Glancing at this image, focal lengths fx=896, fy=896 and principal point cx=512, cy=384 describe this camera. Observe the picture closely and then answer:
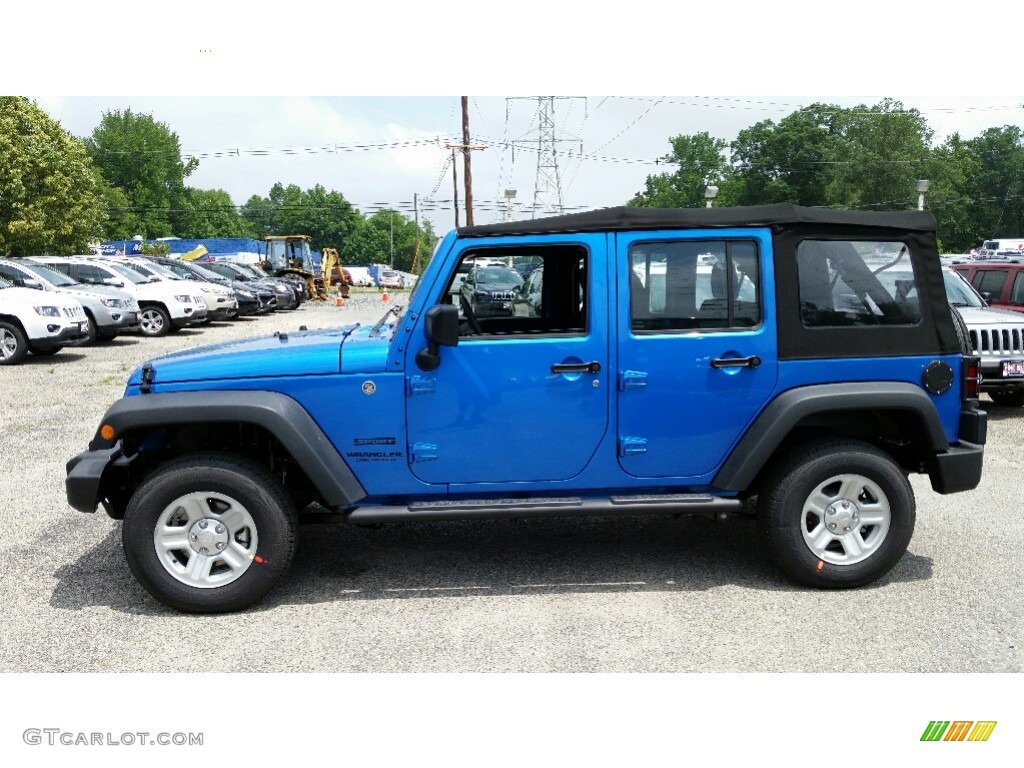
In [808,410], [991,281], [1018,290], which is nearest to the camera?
[808,410]

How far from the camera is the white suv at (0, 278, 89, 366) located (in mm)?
13859

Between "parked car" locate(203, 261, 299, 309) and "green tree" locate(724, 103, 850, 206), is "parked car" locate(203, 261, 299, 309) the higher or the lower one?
the lower one

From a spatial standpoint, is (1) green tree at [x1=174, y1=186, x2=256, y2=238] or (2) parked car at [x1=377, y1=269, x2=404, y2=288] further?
(1) green tree at [x1=174, y1=186, x2=256, y2=238]

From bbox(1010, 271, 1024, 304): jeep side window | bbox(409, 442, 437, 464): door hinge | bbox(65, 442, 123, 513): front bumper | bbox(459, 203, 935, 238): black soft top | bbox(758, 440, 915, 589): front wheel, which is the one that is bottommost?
bbox(758, 440, 915, 589): front wheel

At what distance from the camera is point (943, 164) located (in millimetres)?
37500

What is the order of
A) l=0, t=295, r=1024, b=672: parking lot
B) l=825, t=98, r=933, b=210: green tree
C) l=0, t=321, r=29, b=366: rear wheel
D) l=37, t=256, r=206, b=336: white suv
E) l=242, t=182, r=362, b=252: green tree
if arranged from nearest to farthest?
1. l=0, t=295, r=1024, b=672: parking lot
2. l=0, t=321, r=29, b=366: rear wheel
3. l=37, t=256, r=206, b=336: white suv
4. l=825, t=98, r=933, b=210: green tree
5. l=242, t=182, r=362, b=252: green tree

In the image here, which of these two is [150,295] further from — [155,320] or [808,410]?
[808,410]

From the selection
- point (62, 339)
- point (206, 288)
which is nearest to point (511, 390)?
point (62, 339)

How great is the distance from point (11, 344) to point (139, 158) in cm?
5693

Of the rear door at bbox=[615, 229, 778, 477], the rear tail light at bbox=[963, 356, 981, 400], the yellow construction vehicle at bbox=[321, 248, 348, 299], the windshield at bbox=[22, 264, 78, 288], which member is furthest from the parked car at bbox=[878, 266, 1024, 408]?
the yellow construction vehicle at bbox=[321, 248, 348, 299]

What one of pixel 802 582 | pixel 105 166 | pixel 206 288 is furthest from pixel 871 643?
pixel 105 166

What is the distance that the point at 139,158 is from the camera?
65.1 m

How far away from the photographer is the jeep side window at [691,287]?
4.56 meters

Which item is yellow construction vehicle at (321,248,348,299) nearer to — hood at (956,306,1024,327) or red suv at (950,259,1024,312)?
red suv at (950,259,1024,312)
